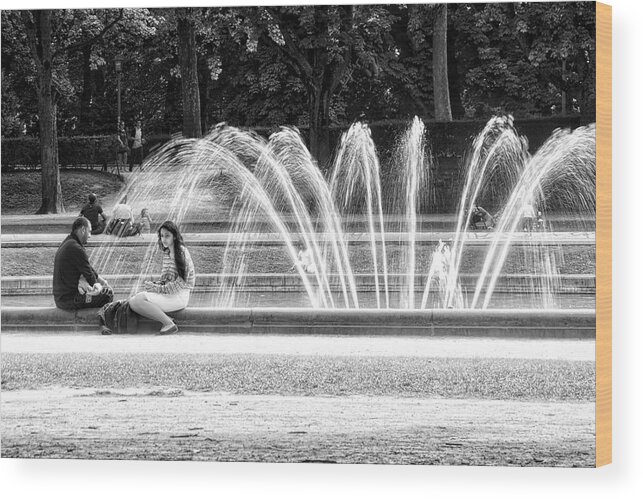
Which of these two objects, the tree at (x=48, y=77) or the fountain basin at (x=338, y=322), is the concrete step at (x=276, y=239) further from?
the fountain basin at (x=338, y=322)

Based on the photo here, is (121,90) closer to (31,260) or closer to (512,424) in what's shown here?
(31,260)

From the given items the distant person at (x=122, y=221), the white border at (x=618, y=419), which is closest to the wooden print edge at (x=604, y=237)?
the white border at (x=618, y=419)

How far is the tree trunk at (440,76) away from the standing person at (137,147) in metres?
2.65

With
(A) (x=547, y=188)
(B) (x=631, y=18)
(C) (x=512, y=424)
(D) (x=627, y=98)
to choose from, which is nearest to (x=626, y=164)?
(D) (x=627, y=98)

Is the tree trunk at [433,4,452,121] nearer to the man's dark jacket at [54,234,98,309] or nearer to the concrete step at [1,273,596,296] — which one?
the concrete step at [1,273,596,296]

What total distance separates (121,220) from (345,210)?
2509mm

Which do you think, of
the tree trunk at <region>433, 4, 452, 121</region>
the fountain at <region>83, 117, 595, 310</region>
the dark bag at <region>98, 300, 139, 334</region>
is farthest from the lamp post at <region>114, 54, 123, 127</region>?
the tree trunk at <region>433, 4, 452, 121</region>

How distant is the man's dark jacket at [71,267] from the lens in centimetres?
945

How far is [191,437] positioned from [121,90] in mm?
3318

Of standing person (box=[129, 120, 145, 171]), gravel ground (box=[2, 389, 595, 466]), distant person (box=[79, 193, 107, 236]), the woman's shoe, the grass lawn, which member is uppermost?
standing person (box=[129, 120, 145, 171])

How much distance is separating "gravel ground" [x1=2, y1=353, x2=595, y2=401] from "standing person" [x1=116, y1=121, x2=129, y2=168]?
2113 millimetres

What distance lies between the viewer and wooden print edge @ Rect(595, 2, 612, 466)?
835 cm

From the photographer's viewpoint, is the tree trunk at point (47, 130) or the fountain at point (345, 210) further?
the fountain at point (345, 210)

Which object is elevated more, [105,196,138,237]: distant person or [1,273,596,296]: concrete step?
[105,196,138,237]: distant person
